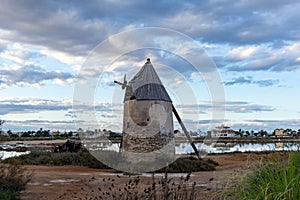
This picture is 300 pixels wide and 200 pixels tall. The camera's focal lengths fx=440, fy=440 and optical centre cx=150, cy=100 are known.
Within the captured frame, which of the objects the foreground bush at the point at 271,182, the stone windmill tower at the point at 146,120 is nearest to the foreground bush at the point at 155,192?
the foreground bush at the point at 271,182

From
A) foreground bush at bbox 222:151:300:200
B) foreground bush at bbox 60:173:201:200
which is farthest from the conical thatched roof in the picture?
foreground bush at bbox 222:151:300:200

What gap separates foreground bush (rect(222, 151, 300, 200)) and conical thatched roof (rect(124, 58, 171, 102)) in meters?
13.2

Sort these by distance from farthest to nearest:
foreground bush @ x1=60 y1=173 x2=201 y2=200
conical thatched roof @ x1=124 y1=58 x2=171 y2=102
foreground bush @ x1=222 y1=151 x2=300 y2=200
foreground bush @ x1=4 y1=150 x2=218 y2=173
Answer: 1. foreground bush @ x1=4 y1=150 x2=218 y2=173
2. conical thatched roof @ x1=124 y1=58 x2=171 y2=102
3. foreground bush @ x1=60 y1=173 x2=201 y2=200
4. foreground bush @ x1=222 y1=151 x2=300 y2=200

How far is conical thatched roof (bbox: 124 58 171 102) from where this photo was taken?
20.5m

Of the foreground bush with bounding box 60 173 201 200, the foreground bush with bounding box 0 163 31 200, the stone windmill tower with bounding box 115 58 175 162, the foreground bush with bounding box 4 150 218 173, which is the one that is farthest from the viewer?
the foreground bush with bounding box 4 150 218 173

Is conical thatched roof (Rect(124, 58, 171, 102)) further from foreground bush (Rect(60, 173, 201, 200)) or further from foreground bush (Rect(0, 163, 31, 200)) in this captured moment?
foreground bush (Rect(0, 163, 31, 200))

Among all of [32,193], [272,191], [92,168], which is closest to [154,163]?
[92,168]

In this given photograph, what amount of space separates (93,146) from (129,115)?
18.1 ft

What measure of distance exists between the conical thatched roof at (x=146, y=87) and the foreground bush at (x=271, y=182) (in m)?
13.2

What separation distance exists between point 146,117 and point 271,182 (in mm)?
14057

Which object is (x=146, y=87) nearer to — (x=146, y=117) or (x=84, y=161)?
(x=146, y=117)

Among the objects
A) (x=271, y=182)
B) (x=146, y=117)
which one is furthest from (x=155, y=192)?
(x=146, y=117)

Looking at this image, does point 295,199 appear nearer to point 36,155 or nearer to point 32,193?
point 32,193

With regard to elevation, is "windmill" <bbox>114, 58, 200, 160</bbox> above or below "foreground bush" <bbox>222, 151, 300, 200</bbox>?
above
